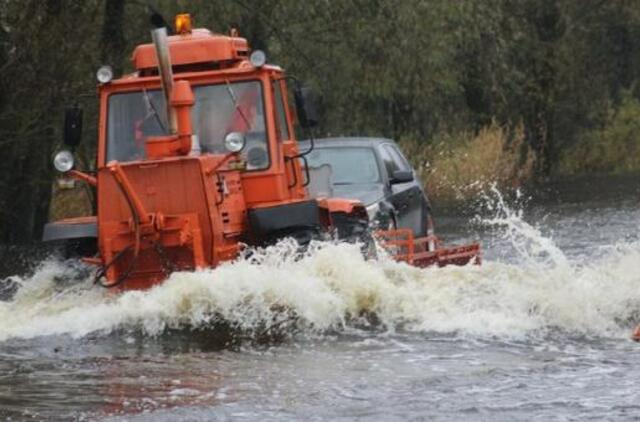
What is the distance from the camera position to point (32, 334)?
12.4 m

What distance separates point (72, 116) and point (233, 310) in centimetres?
249

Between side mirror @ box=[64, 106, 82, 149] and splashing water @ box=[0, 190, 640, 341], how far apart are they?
135 cm

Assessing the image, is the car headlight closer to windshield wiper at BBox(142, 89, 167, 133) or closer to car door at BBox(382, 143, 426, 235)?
car door at BBox(382, 143, 426, 235)

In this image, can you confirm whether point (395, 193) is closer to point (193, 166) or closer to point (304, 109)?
point (304, 109)

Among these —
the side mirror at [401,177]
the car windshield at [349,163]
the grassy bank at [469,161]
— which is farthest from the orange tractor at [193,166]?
the grassy bank at [469,161]

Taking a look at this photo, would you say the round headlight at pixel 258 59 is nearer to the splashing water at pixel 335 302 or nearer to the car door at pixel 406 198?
the splashing water at pixel 335 302

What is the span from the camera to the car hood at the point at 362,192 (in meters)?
16.4

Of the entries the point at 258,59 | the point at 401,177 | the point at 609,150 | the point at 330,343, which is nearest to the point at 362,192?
the point at 401,177

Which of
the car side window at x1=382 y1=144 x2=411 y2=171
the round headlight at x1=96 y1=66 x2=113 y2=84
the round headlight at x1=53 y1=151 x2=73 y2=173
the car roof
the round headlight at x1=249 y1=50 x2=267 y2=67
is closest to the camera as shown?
the round headlight at x1=53 y1=151 x2=73 y2=173

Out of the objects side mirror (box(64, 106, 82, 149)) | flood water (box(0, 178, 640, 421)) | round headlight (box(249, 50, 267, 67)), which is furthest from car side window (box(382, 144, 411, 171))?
side mirror (box(64, 106, 82, 149))

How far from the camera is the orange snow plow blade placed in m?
14.8

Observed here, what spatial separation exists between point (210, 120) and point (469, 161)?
22.1m

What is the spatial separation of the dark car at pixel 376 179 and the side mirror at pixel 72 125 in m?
3.61

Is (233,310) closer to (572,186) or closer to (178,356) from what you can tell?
(178,356)
